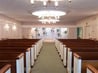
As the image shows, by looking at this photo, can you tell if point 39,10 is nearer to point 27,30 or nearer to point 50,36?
point 27,30

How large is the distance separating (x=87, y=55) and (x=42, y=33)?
17.0 meters

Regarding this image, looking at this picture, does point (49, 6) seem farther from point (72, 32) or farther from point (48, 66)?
point (72, 32)

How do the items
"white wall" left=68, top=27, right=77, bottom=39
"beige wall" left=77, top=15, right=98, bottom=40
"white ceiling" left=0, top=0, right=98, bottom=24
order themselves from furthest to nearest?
1. "white wall" left=68, top=27, right=77, bottom=39
2. "beige wall" left=77, top=15, right=98, bottom=40
3. "white ceiling" left=0, top=0, right=98, bottom=24

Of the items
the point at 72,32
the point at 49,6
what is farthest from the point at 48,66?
the point at 72,32

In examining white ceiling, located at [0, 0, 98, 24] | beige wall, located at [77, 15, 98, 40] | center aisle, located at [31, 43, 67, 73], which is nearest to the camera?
center aisle, located at [31, 43, 67, 73]

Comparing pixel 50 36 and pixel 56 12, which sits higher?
pixel 56 12

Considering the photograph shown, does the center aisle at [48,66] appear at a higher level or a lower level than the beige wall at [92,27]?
lower

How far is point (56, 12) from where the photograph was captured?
26.3 feet

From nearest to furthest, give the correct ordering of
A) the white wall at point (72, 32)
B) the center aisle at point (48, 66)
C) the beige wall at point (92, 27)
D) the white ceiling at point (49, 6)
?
the center aisle at point (48, 66)
the white ceiling at point (49, 6)
the beige wall at point (92, 27)
the white wall at point (72, 32)

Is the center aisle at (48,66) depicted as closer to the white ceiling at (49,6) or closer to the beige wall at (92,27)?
the white ceiling at (49,6)

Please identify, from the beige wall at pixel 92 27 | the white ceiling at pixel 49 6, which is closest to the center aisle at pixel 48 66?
the white ceiling at pixel 49 6

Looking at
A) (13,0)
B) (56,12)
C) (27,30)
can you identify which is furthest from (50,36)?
(13,0)

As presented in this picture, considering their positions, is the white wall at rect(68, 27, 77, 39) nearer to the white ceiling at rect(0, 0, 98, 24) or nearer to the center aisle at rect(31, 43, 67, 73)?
the white ceiling at rect(0, 0, 98, 24)

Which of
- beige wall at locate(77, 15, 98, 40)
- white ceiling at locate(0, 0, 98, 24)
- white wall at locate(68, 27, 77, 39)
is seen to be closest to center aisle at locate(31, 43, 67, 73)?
white ceiling at locate(0, 0, 98, 24)
